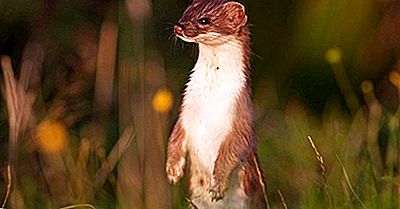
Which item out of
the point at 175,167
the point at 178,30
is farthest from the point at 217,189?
the point at 178,30

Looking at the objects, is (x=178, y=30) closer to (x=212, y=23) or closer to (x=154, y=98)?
(x=212, y=23)

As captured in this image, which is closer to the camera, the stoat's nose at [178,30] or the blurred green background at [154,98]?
the stoat's nose at [178,30]

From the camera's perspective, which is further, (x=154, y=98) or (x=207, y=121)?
(x=154, y=98)

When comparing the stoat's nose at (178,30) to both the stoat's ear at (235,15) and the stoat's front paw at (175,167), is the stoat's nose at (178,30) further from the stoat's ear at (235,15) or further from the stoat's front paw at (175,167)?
the stoat's front paw at (175,167)

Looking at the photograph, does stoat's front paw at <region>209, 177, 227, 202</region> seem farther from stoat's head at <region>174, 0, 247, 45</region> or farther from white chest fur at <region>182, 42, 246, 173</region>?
stoat's head at <region>174, 0, 247, 45</region>

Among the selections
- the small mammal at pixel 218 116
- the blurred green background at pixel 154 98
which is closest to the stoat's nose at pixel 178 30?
the small mammal at pixel 218 116

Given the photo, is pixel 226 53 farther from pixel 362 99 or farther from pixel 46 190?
pixel 362 99

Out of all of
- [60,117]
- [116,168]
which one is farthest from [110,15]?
[116,168]

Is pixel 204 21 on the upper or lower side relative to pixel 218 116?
upper

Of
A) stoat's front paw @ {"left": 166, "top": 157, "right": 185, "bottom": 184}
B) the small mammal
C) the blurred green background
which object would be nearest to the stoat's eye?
the small mammal
